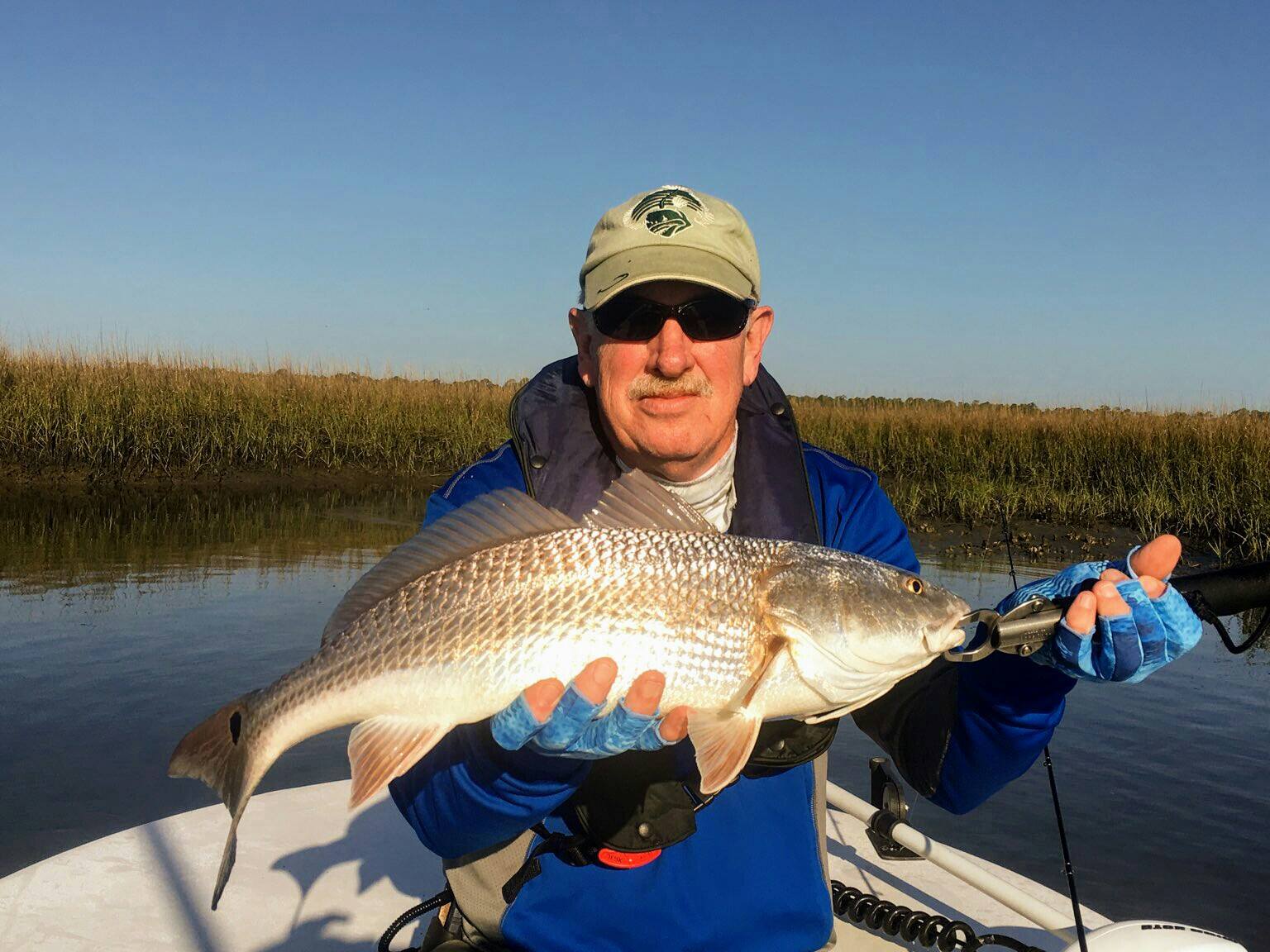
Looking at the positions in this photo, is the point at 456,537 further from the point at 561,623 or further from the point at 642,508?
the point at 642,508

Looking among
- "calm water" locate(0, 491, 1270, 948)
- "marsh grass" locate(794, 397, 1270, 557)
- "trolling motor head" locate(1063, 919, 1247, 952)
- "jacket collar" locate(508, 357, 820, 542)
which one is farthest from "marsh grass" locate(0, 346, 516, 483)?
"trolling motor head" locate(1063, 919, 1247, 952)

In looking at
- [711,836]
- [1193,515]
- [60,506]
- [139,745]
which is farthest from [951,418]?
[711,836]

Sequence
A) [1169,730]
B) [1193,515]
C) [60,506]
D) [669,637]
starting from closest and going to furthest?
[669,637] → [1169,730] → [1193,515] → [60,506]

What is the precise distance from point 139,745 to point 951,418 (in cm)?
2264

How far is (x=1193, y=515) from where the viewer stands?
15.4m

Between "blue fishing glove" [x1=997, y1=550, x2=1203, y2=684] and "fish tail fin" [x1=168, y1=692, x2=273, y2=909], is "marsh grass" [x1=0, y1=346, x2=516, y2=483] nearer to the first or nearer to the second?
"fish tail fin" [x1=168, y1=692, x2=273, y2=909]

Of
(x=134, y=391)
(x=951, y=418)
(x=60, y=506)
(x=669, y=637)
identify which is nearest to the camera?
(x=669, y=637)

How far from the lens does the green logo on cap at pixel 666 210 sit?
3.23 metres

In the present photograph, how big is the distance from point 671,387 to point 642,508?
607 millimetres

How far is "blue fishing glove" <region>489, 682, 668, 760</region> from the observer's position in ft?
7.75

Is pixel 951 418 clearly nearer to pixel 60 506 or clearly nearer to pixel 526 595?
pixel 60 506

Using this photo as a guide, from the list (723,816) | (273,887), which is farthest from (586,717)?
(273,887)

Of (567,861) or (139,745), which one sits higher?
(567,861)

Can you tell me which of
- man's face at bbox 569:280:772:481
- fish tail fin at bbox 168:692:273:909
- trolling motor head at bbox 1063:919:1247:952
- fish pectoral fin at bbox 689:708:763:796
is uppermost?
man's face at bbox 569:280:772:481
